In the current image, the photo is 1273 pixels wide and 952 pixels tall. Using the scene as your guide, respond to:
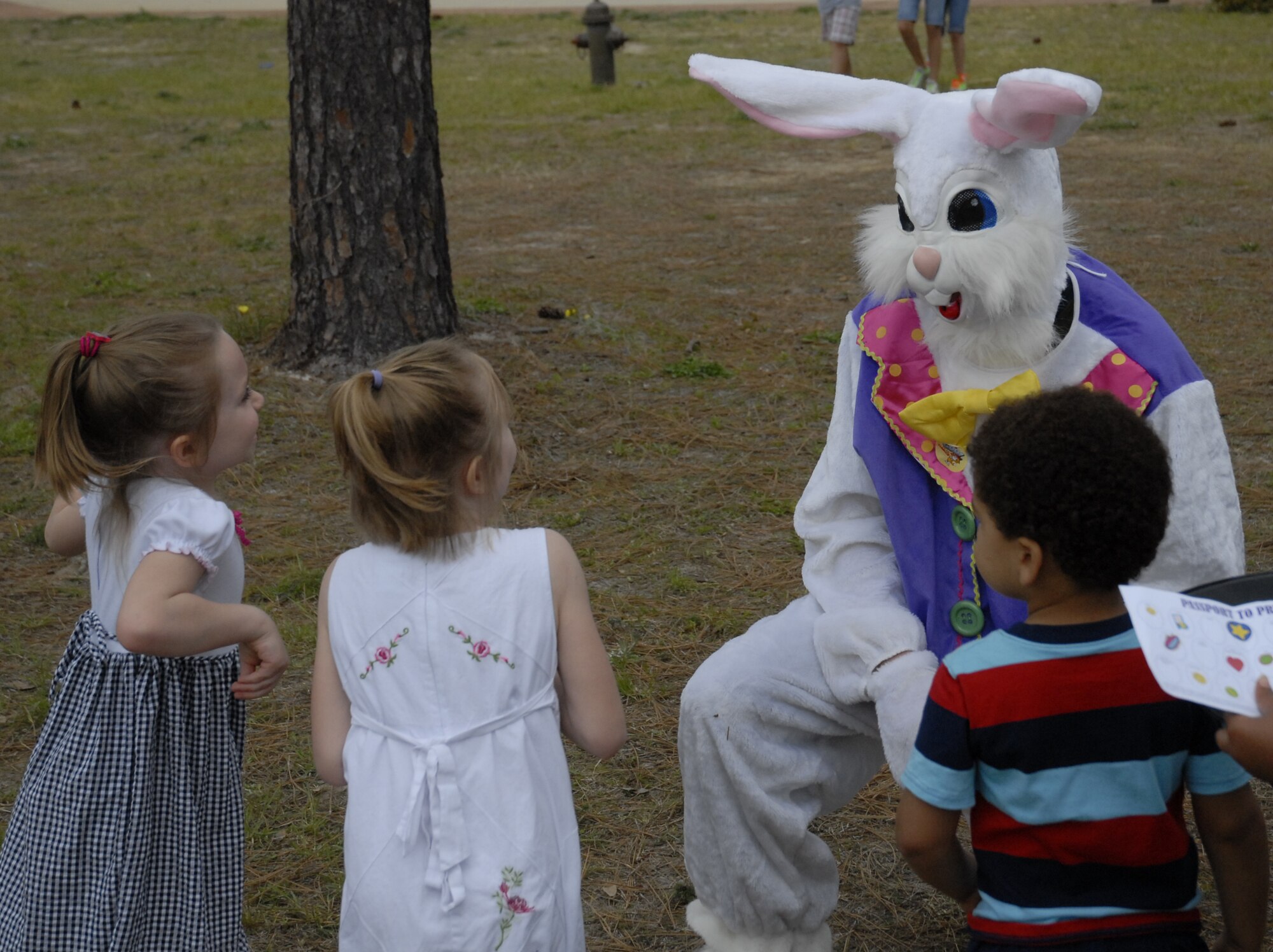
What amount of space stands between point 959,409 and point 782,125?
65 centimetres

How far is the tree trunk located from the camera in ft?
15.7

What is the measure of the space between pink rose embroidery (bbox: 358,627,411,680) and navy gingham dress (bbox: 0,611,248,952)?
0.45 metres

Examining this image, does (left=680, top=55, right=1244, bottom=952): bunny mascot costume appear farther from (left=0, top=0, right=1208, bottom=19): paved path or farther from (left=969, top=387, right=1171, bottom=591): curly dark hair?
(left=0, top=0, right=1208, bottom=19): paved path

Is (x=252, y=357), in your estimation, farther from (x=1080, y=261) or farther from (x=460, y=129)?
(x=460, y=129)

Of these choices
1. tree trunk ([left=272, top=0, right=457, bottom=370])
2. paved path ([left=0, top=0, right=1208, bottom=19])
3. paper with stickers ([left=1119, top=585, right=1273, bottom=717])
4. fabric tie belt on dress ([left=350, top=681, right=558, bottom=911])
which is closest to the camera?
paper with stickers ([left=1119, top=585, right=1273, bottom=717])

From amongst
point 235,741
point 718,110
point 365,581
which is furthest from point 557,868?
point 718,110

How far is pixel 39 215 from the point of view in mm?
8453

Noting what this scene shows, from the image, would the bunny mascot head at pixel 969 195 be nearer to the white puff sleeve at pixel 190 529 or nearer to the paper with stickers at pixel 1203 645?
the paper with stickers at pixel 1203 645

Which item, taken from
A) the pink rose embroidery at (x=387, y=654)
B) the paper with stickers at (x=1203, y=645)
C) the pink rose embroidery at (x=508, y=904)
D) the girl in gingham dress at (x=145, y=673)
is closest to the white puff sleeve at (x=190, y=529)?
the girl in gingham dress at (x=145, y=673)

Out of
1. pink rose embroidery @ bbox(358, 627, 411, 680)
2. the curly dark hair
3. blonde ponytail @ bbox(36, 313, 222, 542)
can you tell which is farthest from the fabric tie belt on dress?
the curly dark hair

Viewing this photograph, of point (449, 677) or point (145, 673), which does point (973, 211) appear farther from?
point (145, 673)

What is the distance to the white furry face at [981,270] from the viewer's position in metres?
2.18

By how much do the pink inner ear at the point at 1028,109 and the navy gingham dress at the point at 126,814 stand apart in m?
1.52

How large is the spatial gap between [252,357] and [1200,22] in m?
14.9
